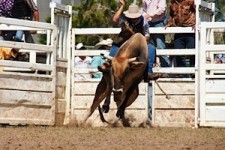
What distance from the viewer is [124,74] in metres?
13.6

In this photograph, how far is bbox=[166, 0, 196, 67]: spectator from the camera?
49.4ft

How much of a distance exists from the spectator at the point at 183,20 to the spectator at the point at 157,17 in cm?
22

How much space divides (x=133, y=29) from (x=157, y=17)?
1.02 meters

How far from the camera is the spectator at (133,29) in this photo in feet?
46.2

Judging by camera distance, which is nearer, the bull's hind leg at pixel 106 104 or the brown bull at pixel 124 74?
the brown bull at pixel 124 74

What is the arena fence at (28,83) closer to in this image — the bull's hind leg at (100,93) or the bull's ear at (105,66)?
the bull's hind leg at (100,93)

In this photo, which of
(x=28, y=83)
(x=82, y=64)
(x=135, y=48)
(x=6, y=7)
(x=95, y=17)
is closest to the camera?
(x=28, y=83)

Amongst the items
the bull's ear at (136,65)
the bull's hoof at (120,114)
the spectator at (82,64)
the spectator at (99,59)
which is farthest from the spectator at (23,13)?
the bull's hoof at (120,114)

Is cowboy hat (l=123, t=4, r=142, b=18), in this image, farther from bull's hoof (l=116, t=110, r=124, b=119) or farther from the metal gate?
bull's hoof (l=116, t=110, r=124, b=119)

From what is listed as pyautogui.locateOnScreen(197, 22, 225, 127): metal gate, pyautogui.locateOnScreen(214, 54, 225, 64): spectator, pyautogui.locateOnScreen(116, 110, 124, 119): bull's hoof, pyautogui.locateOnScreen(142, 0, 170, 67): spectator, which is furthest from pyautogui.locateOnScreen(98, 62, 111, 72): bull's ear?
pyautogui.locateOnScreen(214, 54, 225, 64): spectator

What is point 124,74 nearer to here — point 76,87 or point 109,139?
point 76,87

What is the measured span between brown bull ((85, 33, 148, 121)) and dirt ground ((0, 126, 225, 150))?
1200 mm

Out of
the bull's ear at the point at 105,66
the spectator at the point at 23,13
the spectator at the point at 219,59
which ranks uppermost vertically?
the spectator at the point at 23,13

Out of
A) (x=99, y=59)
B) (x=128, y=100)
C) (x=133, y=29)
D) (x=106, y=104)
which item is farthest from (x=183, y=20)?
(x=106, y=104)
